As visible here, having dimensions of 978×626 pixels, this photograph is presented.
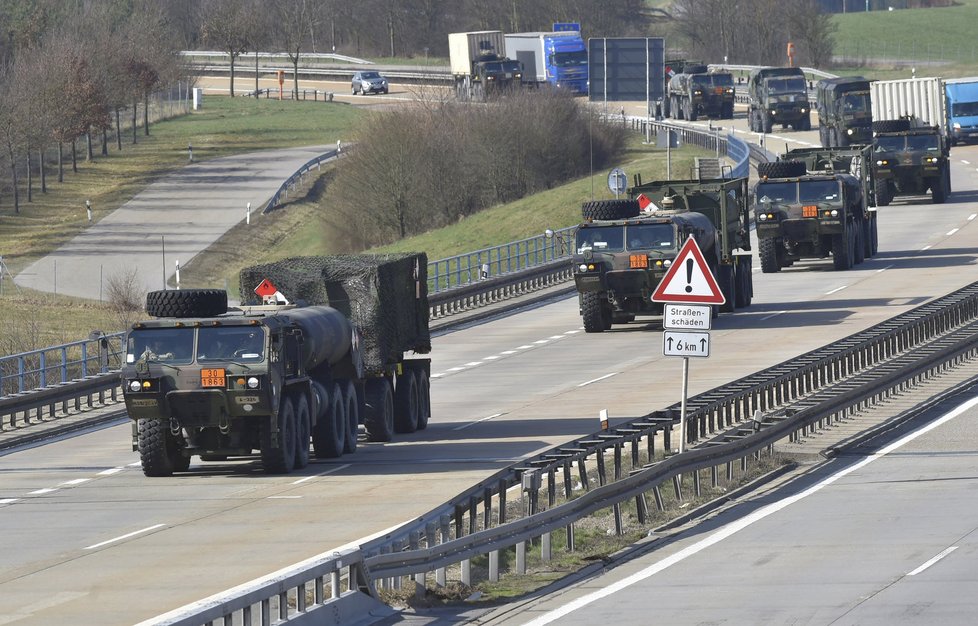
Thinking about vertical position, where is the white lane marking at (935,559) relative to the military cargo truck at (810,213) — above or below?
below

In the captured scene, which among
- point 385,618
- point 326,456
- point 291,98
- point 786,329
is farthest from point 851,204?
point 291,98

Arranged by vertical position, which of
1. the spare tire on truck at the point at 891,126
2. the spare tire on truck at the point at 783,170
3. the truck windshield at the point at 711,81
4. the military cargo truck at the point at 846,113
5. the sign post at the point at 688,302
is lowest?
the sign post at the point at 688,302

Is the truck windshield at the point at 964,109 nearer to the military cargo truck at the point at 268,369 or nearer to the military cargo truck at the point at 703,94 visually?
the military cargo truck at the point at 703,94

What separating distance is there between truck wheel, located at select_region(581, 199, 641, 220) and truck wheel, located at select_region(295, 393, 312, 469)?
14393mm

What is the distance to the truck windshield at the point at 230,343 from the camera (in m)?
21.4

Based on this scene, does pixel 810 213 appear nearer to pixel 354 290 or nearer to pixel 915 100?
pixel 354 290

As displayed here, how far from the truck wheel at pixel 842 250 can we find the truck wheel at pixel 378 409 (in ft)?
72.5

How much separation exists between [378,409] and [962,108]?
60.2 metres

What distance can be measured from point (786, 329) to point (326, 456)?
14.8m

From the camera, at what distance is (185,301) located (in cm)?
2194

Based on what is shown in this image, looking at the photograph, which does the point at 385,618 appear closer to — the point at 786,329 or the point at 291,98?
the point at 786,329

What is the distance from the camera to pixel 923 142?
56.5 m

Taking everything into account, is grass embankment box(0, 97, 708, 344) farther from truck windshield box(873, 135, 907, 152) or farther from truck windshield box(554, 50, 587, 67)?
truck windshield box(554, 50, 587, 67)

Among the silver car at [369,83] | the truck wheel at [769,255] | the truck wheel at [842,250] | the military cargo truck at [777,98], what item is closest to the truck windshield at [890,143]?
the truck wheel at [842,250]
